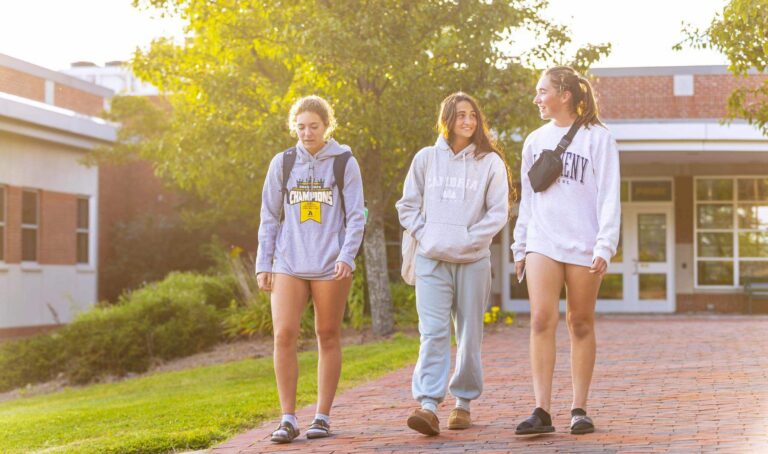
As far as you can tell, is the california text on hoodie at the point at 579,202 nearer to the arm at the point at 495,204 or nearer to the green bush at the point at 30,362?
the arm at the point at 495,204

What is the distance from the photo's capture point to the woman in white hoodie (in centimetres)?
654

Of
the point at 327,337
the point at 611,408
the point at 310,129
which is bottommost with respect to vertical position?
the point at 611,408

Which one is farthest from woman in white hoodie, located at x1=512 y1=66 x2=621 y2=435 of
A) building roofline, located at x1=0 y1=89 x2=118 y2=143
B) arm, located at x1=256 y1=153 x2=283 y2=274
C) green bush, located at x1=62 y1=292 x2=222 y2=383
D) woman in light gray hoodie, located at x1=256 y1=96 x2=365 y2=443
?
building roofline, located at x1=0 y1=89 x2=118 y2=143

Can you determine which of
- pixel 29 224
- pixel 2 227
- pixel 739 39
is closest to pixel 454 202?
pixel 739 39

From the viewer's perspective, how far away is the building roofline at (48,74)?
23.8 meters

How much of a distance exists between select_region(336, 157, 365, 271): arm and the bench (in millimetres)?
20193

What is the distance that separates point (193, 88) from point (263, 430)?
38.3 feet

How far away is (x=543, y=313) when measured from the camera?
658cm

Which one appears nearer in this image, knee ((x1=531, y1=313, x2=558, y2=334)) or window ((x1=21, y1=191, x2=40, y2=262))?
knee ((x1=531, y1=313, x2=558, y2=334))

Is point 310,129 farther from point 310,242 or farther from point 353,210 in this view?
point 310,242

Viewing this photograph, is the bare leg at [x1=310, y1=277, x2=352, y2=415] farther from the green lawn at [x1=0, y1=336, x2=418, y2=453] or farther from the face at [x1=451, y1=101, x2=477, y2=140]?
the face at [x1=451, y1=101, x2=477, y2=140]

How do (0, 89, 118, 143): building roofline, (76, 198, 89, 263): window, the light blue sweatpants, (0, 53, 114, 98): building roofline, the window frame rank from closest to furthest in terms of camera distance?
1. the light blue sweatpants
2. (0, 89, 118, 143): building roofline
3. (0, 53, 114, 98): building roofline
4. the window frame
5. (76, 198, 89, 263): window

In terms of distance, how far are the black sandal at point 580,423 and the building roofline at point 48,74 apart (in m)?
19.5

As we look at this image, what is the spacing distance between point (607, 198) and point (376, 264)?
11.7 m
